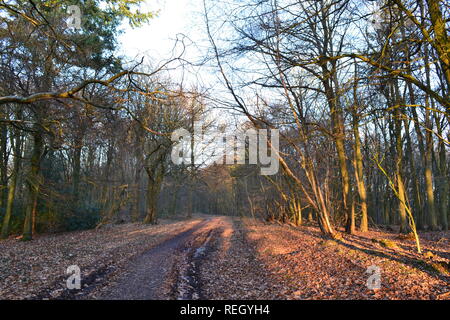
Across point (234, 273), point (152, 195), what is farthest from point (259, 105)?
point (152, 195)

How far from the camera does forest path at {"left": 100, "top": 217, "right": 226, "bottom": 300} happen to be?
212 inches

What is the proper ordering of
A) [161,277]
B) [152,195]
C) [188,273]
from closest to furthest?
[161,277], [188,273], [152,195]

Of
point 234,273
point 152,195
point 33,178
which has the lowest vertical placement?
point 234,273

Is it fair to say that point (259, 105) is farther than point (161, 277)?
Yes

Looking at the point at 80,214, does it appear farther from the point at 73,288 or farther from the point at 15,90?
the point at 73,288

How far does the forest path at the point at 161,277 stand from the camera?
5395mm

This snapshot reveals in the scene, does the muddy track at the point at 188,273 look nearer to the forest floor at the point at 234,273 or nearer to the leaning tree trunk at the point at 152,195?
the forest floor at the point at 234,273

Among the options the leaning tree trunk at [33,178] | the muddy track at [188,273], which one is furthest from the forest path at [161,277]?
the leaning tree trunk at [33,178]

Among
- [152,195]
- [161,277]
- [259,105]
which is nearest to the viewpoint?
[161,277]

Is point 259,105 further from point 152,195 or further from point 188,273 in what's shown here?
point 152,195

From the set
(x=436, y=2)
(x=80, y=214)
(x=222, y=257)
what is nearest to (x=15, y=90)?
(x=80, y=214)

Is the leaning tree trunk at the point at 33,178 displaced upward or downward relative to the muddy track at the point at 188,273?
upward

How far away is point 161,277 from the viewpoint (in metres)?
6.60
